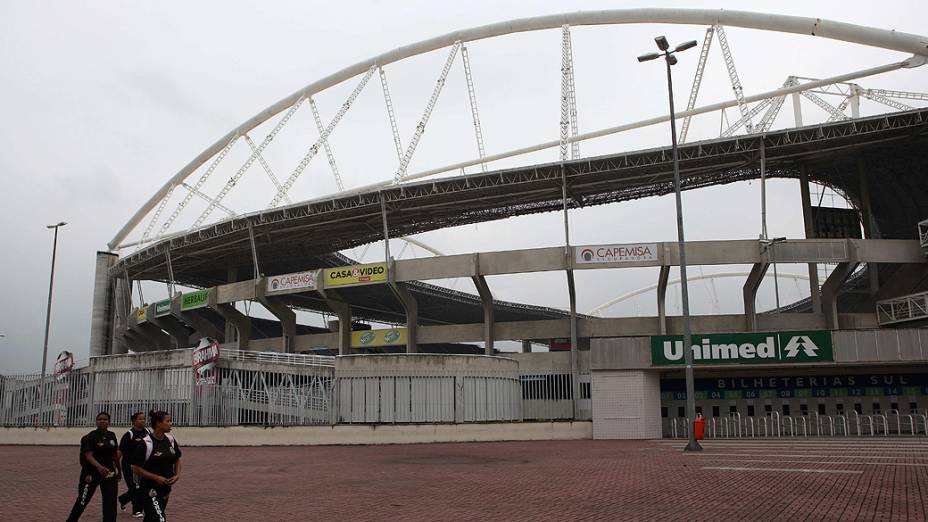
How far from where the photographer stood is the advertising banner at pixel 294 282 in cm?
5308

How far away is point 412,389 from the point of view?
2564cm

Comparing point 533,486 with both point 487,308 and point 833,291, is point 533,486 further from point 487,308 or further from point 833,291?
point 833,291

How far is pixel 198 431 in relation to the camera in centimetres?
2498

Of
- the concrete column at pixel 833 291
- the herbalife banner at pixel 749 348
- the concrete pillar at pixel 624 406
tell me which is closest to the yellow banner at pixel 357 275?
the concrete pillar at pixel 624 406

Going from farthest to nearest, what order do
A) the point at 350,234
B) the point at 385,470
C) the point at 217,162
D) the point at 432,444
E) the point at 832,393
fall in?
the point at 217,162 < the point at 350,234 < the point at 832,393 < the point at 432,444 < the point at 385,470

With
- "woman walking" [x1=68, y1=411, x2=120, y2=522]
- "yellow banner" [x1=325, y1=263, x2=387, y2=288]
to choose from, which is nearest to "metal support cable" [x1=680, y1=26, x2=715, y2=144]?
"yellow banner" [x1=325, y1=263, x2=387, y2=288]

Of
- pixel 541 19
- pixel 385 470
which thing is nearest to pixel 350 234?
pixel 541 19

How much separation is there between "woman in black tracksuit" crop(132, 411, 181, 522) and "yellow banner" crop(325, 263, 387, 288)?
137ft

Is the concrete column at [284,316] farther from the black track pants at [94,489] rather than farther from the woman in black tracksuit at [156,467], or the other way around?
the woman in black tracksuit at [156,467]

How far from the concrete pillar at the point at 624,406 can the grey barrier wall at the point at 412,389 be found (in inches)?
150

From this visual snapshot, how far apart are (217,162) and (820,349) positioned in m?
51.6

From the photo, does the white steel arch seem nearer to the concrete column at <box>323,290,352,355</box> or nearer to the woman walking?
the concrete column at <box>323,290,352,355</box>

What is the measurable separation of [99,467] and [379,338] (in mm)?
54391

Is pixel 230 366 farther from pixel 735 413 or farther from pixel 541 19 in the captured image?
pixel 541 19
